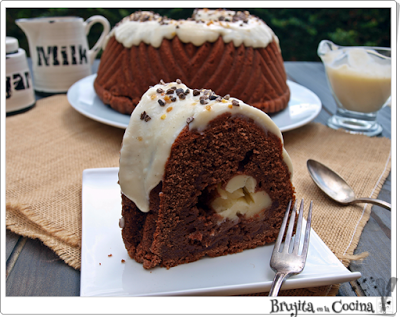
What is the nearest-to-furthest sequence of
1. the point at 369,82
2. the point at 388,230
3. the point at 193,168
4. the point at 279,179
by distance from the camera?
the point at 193,168, the point at 279,179, the point at 388,230, the point at 369,82

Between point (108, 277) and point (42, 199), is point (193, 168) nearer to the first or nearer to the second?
point (108, 277)

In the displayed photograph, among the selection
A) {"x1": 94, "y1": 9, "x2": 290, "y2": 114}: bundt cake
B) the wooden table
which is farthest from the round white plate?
the wooden table

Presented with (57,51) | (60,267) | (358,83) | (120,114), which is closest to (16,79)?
(57,51)

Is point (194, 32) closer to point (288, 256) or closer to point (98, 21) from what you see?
point (98, 21)

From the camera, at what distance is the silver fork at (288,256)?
37.6 inches

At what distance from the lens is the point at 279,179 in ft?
3.69

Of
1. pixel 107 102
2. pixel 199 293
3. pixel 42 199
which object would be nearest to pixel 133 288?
pixel 199 293

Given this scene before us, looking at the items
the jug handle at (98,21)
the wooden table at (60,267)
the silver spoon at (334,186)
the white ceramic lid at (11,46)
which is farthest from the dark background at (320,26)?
the wooden table at (60,267)

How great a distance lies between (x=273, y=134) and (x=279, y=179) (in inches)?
5.9

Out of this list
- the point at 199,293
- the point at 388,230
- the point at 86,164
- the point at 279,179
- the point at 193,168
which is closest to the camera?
the point at 199,293

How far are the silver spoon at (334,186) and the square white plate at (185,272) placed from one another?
1.33 ft

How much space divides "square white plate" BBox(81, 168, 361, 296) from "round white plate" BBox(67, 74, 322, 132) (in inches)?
37.7

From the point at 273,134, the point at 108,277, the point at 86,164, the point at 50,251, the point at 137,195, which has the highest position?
the point at 273,134

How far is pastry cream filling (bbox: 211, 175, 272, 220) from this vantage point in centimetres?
110
